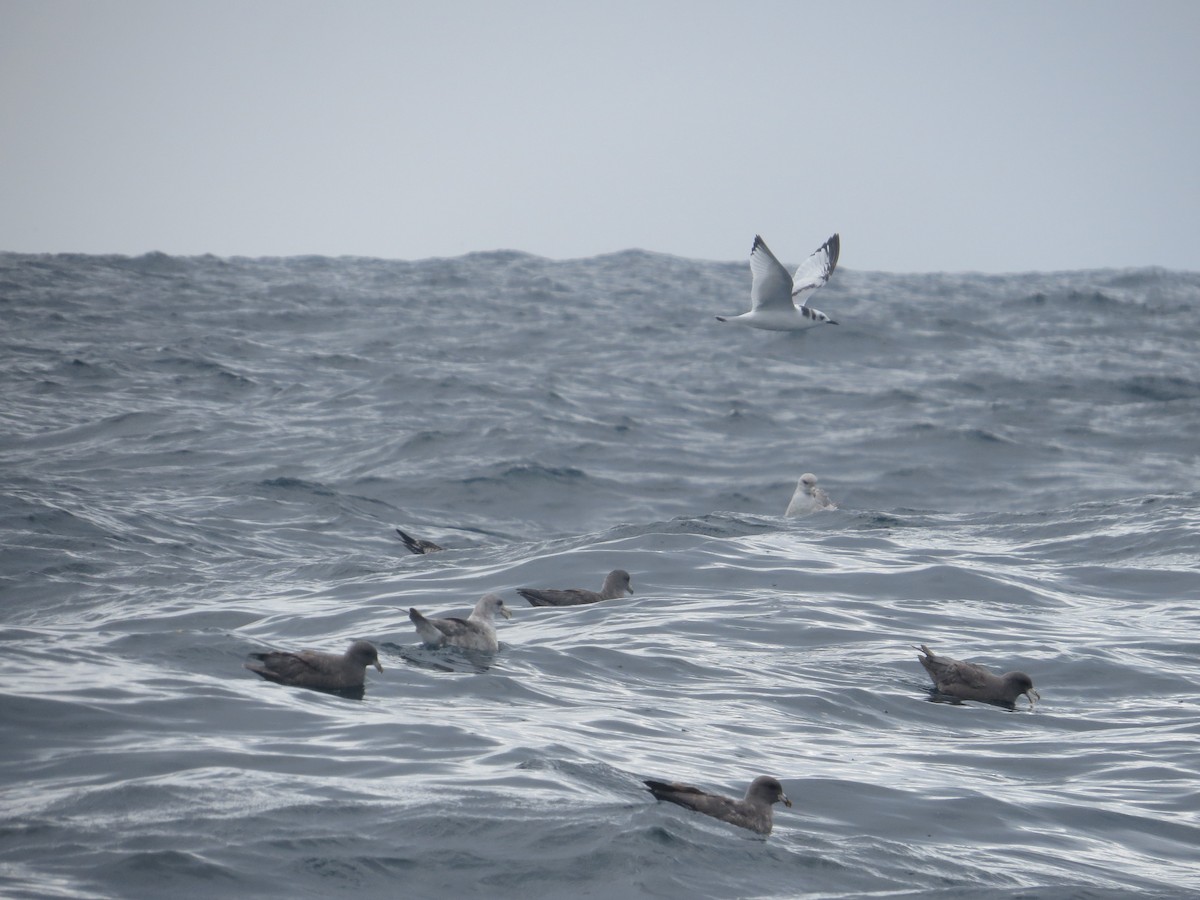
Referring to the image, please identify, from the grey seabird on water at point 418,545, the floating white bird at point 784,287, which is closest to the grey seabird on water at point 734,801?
the grey seabird on water at point 418,545

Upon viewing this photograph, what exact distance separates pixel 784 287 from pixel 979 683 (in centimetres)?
833

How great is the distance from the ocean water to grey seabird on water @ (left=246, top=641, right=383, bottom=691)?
0.56 ft

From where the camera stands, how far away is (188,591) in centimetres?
1334

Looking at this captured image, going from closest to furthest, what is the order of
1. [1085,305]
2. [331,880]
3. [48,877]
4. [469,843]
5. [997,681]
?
[48,877] < [331,880] < [469,843] < [997,681] < [1085,305]

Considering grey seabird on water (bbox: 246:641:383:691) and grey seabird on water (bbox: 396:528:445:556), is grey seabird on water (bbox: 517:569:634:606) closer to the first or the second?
grey seabird on water (bbox: 396:528:445:556)

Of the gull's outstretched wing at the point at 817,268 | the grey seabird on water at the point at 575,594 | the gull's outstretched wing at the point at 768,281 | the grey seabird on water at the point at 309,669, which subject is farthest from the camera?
the gull's outstretched wing at the point at 817,268

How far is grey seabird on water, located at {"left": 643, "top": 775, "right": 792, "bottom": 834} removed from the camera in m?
6.89

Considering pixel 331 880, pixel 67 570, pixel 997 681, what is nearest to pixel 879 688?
pixel 997 681

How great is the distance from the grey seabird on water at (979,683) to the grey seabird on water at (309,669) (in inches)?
170

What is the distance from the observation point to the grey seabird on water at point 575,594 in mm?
12789

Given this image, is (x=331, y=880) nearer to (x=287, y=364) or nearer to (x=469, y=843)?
(x=469, y=843)

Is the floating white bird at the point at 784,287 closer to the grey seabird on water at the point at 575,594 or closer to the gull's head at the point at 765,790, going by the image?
the grey seabird on water at the point at 575,594

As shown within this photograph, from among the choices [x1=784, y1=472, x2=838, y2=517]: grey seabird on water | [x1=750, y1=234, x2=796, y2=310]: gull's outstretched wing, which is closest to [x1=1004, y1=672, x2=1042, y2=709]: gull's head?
[x1=750, y1=234, x2=796, y2=310]: gull's outstretched wing

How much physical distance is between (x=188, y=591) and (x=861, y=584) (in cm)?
677
